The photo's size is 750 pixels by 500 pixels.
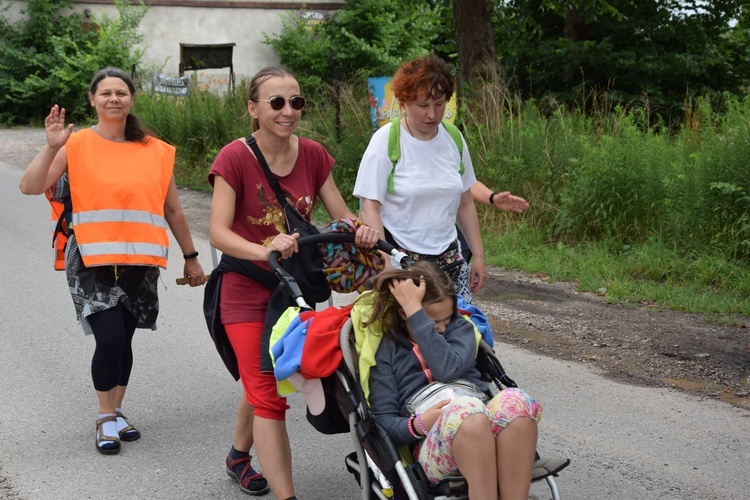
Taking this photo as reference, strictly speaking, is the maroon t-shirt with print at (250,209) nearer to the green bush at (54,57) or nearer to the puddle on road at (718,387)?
the puddle on road at (718,387)

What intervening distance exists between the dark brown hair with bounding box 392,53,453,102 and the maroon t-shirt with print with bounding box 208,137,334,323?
0.67m

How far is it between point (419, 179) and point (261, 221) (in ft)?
2.89

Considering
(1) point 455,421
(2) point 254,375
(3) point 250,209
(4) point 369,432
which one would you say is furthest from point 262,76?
(1) point 455,421

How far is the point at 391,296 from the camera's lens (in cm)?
360

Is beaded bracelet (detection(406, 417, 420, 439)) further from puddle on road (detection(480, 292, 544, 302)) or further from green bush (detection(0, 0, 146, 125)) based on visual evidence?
green bush (detection(0, 0, 146, 125))

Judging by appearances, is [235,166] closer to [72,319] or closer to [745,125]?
[72,319]

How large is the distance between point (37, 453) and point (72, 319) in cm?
262

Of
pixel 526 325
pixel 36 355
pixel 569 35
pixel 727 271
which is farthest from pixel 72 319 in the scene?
pixel 569 35

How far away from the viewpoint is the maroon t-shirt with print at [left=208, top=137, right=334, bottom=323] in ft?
13.3

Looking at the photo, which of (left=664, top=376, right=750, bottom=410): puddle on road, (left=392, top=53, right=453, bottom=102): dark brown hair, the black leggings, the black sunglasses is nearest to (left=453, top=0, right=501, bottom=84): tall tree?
(left=664, top=376, right=750, bottom=410): puddle on road

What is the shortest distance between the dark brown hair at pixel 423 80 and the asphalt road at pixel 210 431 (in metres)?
1.94

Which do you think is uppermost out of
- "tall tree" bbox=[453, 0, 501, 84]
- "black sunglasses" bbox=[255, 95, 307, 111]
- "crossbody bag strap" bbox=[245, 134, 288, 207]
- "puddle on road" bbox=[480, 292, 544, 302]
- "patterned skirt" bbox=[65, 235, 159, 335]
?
"tall tree" bbox=[453, 0, 501, 84]

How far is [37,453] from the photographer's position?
500cm

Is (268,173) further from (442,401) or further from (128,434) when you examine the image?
(128,434)
